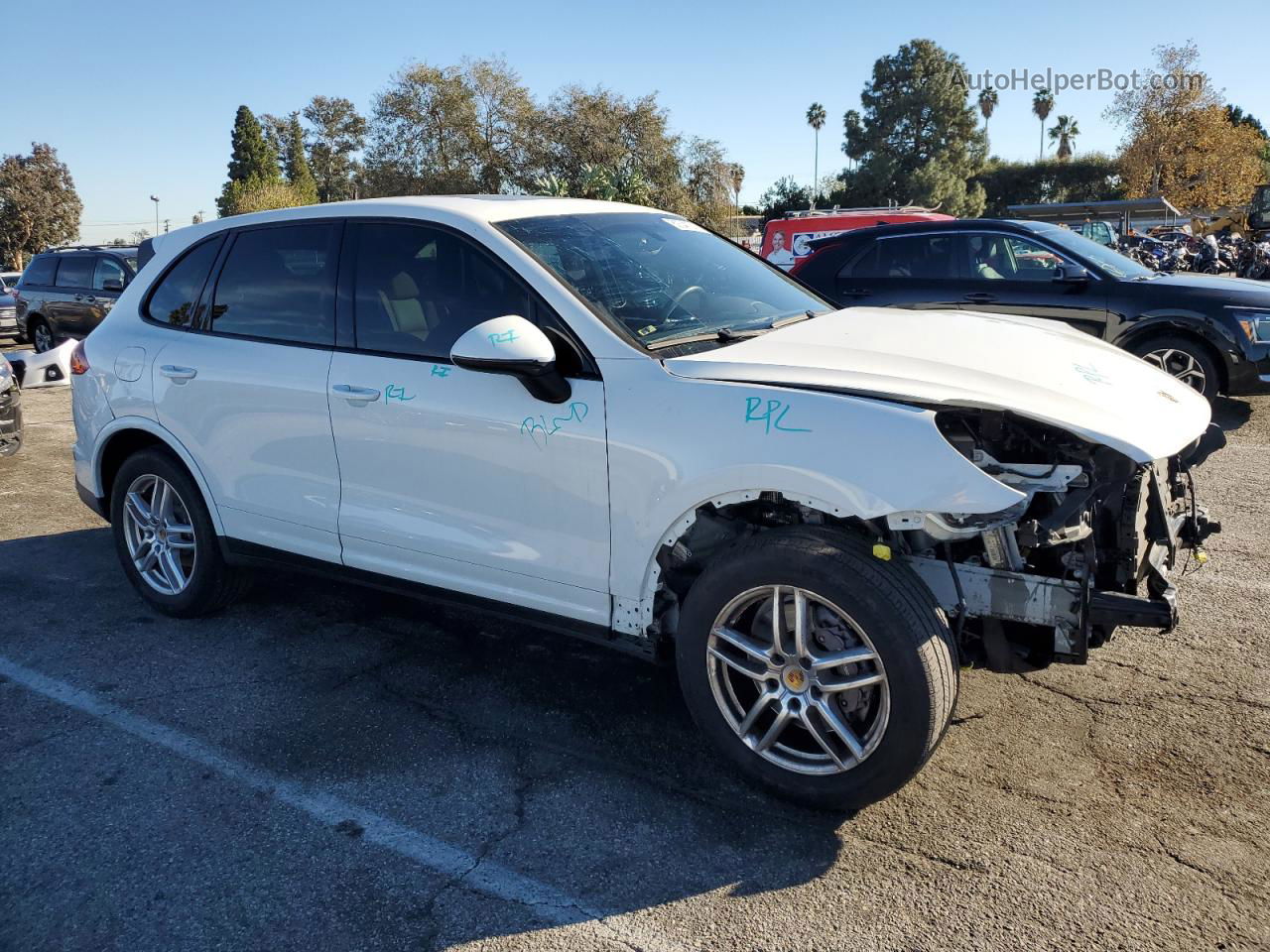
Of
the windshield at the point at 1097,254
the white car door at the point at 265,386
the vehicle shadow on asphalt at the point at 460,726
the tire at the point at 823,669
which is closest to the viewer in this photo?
the tire at the point at 823,669

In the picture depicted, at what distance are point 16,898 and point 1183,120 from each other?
148 feet

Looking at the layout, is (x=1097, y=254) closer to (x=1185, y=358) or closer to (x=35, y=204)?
(x=1185, y=358)

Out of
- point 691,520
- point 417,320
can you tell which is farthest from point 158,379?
point 691,520

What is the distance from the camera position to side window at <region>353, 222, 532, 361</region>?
356 centimetres

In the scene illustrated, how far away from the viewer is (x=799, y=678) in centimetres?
295

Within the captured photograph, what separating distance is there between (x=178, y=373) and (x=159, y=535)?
0.83 meters

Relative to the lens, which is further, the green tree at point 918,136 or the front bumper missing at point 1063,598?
the green tree at point 918,136

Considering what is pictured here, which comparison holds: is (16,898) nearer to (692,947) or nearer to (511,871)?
(511,871)

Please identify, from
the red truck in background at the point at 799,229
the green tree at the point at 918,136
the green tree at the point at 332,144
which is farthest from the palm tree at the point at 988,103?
the red truck in background at the point at 799,229

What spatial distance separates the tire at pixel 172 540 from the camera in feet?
14.9

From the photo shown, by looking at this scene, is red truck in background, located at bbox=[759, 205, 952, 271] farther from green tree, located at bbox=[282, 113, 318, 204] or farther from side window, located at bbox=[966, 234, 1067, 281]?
green tree, located at bbox=[282, 113, 318, 204]

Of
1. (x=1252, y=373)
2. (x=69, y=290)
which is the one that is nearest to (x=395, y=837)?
(x=1252, y=373)

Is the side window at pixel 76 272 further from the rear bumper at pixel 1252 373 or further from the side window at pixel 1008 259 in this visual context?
the rear bumper at pixel 1252 373

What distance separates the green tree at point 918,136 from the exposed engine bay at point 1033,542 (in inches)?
2769
